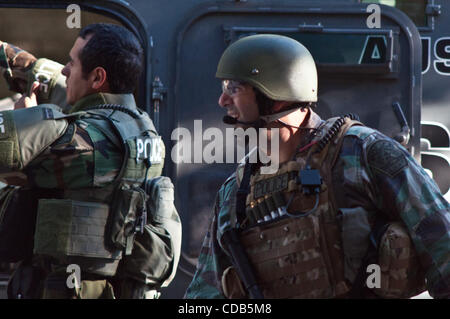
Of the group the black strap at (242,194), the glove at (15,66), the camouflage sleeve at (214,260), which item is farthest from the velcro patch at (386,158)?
the glove at (15,66)

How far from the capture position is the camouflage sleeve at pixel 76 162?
288cm

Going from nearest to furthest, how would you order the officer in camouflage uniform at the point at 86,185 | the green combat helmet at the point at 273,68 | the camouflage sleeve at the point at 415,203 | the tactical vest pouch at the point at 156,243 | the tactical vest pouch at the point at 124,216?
the camouflage sleeve at the point at 415,203
the green combat helmet at the point at 273,68
the officer in camouflage uniform at the point at 86,185
the tactical vest pouch at the point at 124,216
the tactical vest pouch at the point at 156,243

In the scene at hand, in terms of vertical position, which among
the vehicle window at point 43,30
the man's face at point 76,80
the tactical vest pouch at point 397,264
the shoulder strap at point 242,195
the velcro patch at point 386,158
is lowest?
the tactical vest pouch at point 397,264

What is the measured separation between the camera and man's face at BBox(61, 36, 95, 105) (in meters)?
3.23

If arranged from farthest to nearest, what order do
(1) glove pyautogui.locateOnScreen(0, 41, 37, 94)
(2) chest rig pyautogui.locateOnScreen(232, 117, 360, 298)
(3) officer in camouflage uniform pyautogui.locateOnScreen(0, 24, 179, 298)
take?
(1) glove pyautogui.locateOnScreen(0, 41, 37, 94), (3) officer in camouflage uniform pyautogui.locateOnScreen(0, 24, 179, 298), (2) chest rig pyautogui.locateOnScreen(232, 117, 360, 298)

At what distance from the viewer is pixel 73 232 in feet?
9.63

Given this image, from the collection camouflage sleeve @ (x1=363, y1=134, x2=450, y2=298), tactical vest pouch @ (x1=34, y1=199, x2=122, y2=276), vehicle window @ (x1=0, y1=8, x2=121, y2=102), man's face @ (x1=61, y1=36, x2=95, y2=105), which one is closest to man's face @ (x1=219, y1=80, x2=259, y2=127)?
camouflage sleeve @ (x1=363, y1=134, x2=450, y2=298)

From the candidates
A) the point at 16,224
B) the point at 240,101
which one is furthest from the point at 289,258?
the point at 16,224

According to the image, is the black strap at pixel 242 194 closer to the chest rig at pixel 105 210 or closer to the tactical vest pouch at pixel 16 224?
the chest rig at pixel 105 210

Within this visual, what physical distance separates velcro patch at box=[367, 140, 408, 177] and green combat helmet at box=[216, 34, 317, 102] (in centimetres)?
36

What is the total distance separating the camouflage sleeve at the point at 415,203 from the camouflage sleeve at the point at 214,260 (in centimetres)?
58

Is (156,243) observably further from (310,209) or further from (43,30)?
(43,30)

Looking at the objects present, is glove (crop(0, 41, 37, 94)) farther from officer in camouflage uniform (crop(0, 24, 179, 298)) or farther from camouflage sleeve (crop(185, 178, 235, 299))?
camouflage sleeve (crop(185, 178, 235, 299))

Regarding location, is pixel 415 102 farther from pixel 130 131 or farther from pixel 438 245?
pixel 438 245
